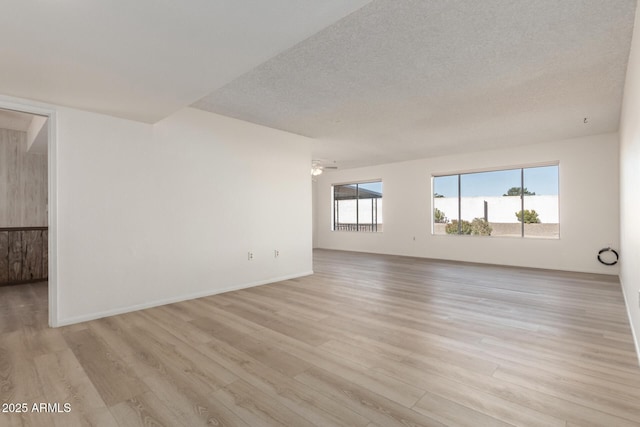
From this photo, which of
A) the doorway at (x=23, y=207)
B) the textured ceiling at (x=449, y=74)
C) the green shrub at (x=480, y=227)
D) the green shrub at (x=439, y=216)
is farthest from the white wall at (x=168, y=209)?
the green shrub at (x=480, y=227)

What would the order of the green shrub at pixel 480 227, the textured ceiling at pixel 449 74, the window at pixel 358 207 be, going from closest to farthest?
the textured ceiling at pixel 449 74 → the green shrub at pixel 480 227 → the window at pixel 358 207

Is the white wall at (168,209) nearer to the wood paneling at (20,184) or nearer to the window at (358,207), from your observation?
the wood paneling at (20,184)

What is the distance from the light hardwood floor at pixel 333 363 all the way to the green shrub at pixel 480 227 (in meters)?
3.26

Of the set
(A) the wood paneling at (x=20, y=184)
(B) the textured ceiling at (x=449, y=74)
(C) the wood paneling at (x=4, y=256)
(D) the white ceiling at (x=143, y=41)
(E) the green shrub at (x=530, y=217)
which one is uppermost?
(B) the textured ceiling at (x=449, y=74)

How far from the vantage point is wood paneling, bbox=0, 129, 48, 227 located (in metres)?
5.25

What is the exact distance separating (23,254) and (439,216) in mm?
8592

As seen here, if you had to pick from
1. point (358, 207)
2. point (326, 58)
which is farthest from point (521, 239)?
point (326, 58)

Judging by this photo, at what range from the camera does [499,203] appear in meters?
7.17

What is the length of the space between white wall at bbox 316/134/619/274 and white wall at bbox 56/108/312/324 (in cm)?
397

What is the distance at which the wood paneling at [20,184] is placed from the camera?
5250 millimetres

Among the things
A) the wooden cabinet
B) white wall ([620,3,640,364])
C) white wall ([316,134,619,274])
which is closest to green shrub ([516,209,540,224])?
white wall ([316,134,619,274])

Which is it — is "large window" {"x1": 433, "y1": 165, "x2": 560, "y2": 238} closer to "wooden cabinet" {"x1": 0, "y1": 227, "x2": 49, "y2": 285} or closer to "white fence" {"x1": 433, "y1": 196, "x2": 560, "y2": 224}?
"white fence" {"x1": 433, "y1": 196, "x2": 560, "y2": 224}

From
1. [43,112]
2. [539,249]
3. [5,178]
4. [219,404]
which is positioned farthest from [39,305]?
[539,249]

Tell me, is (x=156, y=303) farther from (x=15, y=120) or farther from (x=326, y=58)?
(x=15, y=120)
